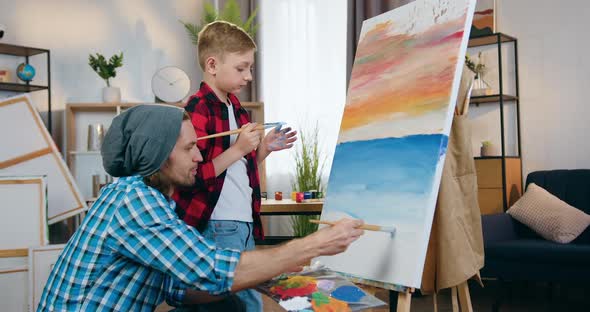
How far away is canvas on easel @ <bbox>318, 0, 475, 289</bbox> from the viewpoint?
6.15 ft

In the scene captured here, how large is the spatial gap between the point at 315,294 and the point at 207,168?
53 cm

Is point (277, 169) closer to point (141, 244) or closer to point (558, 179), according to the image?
point (558, 179)

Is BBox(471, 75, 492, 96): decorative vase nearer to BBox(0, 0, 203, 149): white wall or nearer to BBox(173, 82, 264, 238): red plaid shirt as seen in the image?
BBox(0, 0, 203, 149): white wall

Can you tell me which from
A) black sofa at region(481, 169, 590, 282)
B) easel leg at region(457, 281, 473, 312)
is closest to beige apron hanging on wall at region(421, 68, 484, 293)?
easel leg at region(457, 281, 473, 312)

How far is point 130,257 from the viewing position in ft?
4.25

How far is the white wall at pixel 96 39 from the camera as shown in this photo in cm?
540

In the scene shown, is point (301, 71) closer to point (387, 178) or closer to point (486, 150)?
point (486, 150)

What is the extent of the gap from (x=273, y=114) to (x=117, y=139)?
443 centimetres

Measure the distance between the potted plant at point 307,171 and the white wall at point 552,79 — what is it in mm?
1663

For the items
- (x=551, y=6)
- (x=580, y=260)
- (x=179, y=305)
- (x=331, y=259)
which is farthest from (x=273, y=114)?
(x=179, y=305)

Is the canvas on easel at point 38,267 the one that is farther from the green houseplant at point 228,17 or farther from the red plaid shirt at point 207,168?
the green houseplant at point 228,17

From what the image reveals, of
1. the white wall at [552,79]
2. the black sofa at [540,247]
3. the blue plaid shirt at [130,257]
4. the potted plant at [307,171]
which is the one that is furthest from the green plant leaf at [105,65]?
the blue plaid shirt at [130,257]

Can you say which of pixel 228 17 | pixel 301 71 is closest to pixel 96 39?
pixel 228 17

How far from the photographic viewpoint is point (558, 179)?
405 centimetres
